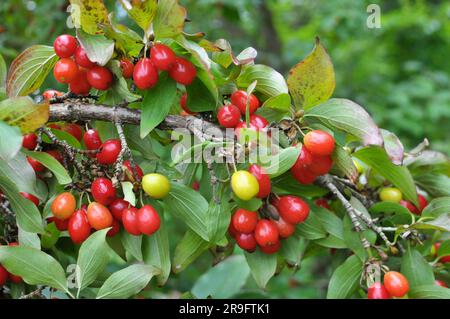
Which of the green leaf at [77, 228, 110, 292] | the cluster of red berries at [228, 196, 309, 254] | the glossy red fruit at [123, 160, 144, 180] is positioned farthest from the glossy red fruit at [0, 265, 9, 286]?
the cluster of red berries at [228, 196, 309, 254]

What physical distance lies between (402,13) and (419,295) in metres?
5.69

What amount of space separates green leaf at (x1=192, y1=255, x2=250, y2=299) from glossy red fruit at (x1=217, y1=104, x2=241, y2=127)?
1177mm

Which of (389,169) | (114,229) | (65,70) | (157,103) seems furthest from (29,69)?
(389,169)

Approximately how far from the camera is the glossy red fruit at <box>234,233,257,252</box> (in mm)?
1396

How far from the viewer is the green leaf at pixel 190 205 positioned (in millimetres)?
1342

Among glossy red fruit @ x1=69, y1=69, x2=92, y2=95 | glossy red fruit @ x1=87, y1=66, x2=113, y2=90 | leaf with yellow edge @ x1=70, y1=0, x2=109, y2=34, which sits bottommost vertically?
glossy red fruit @ x1=69, y1=69, x2=92, y2=95

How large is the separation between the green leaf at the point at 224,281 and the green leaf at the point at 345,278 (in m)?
0.89

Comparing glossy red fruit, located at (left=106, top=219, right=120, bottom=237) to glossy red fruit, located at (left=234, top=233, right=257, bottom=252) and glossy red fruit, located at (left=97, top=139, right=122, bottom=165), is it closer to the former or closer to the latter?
→ glossy red fruit, located at (left=97, top=139, right=122, bottom=165)

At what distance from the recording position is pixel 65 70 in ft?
4.17

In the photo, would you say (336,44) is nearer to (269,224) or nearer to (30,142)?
(269,224)

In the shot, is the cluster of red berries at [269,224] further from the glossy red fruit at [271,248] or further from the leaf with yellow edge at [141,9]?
the leaf with yellow edge at [141,9]

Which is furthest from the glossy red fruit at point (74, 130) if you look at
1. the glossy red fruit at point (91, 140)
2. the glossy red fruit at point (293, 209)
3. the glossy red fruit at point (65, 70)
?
the glossy red fruit at point (293, 209)
